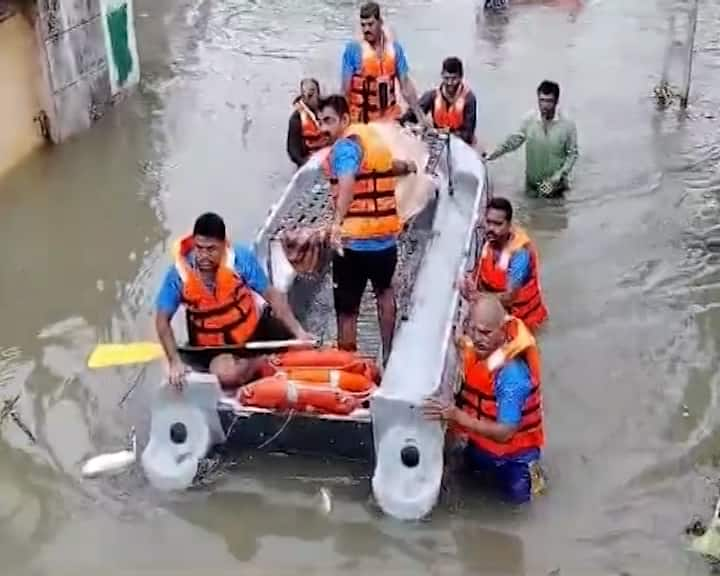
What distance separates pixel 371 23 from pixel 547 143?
1526mm

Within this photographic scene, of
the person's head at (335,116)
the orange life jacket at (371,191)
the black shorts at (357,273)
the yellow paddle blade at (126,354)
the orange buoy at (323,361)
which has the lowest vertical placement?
the yellow paddle blade at (126,354)

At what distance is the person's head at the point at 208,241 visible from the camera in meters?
5.37

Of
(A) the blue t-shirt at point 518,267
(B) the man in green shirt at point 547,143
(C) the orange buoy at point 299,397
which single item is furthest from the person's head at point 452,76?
(C) the orange buoy at point 299,397

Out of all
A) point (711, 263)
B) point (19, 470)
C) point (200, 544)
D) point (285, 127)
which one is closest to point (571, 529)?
point (200, 544)

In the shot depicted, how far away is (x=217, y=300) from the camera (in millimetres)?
5652

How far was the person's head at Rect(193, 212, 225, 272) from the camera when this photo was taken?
5.37m

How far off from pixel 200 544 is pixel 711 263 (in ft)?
13.9

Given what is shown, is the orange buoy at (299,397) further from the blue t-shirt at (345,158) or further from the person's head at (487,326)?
the blue t-shirt at (345,158)

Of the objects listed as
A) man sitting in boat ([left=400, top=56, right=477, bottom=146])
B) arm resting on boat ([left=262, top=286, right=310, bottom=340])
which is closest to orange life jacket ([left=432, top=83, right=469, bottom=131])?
man sitting in boat ([left=400, top=56, right=477, bottom=146])

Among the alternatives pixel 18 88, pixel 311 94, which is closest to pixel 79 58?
pixel 18 88

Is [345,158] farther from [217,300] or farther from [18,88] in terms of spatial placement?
[18,88]

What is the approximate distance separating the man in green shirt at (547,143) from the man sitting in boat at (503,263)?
85.0 inches

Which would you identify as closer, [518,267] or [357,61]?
[518,267]

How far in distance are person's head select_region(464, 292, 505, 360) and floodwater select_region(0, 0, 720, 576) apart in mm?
919
